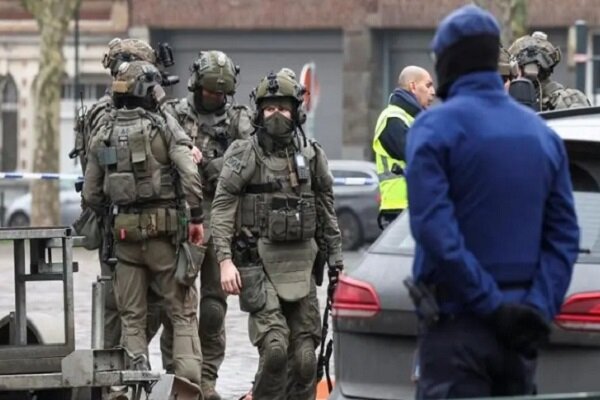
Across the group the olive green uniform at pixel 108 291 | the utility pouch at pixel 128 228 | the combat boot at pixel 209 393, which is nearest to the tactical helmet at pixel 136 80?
the olive green uniform at pixel 108 291

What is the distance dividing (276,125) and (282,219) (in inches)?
19.1

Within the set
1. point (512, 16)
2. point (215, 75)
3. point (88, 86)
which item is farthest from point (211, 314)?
point (88, 86)

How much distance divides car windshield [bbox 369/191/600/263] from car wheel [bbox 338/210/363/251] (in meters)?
24.4

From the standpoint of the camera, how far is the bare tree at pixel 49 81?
1410 inches

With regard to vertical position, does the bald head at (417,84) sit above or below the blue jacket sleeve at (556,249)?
above

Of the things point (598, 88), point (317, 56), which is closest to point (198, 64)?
point (598, 88)

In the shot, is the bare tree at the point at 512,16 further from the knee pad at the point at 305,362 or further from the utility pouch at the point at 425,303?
the utility pouch at the point at 425,303

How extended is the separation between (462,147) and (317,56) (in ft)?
128

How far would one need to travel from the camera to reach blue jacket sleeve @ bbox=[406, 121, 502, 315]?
5988mm

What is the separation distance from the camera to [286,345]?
10117mm

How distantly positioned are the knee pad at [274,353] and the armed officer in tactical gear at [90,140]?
107 cm

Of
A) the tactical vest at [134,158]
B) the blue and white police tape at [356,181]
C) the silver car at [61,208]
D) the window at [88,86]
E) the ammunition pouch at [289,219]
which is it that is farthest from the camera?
the window at [88,86]

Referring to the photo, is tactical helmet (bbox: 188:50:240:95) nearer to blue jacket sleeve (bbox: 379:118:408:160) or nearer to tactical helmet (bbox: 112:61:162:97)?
tactical helmet (bbox: 112:61:162:97)

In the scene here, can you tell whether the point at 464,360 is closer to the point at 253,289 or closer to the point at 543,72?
the point at 253,289
